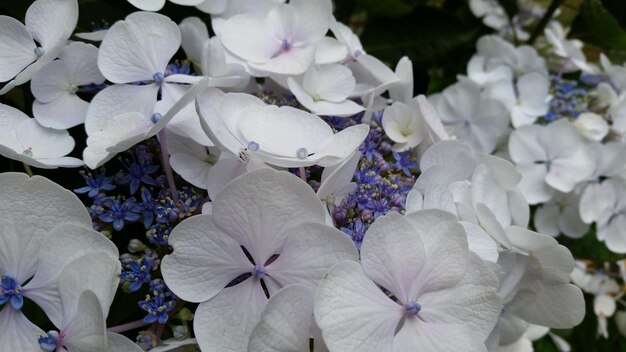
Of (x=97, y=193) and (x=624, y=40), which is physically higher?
(x=97, y=193)

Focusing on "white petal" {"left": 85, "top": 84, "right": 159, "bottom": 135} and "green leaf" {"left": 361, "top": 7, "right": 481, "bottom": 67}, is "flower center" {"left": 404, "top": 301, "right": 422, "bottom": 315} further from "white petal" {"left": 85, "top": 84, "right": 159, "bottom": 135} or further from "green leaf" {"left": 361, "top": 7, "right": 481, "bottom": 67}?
"green leaf" {"left": 361, "top": 7, "right": 481, "bottom": 67}

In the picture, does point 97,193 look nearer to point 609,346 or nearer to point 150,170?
point 150,170

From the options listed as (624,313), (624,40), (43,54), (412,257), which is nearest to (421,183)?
(412,257)

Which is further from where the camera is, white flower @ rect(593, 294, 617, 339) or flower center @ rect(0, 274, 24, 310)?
white flower @ rect(593, 294, 617, 339)

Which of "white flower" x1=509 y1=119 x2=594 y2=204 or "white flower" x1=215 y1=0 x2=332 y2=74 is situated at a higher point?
"white flower" x1=215 y1=0 x2=332 y2=74

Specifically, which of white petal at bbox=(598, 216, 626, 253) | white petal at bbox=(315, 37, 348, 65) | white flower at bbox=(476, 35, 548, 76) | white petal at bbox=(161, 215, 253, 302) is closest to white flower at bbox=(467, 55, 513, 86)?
white flower at bbox=(476, 35, 548, 76)

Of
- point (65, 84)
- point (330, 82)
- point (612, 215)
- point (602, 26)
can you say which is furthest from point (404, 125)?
point (602, 26)

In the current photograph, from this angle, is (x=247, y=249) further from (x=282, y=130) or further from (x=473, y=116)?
(x=473, y=116)

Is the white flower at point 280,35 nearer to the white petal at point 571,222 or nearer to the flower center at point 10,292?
the flower center at point 10,292
